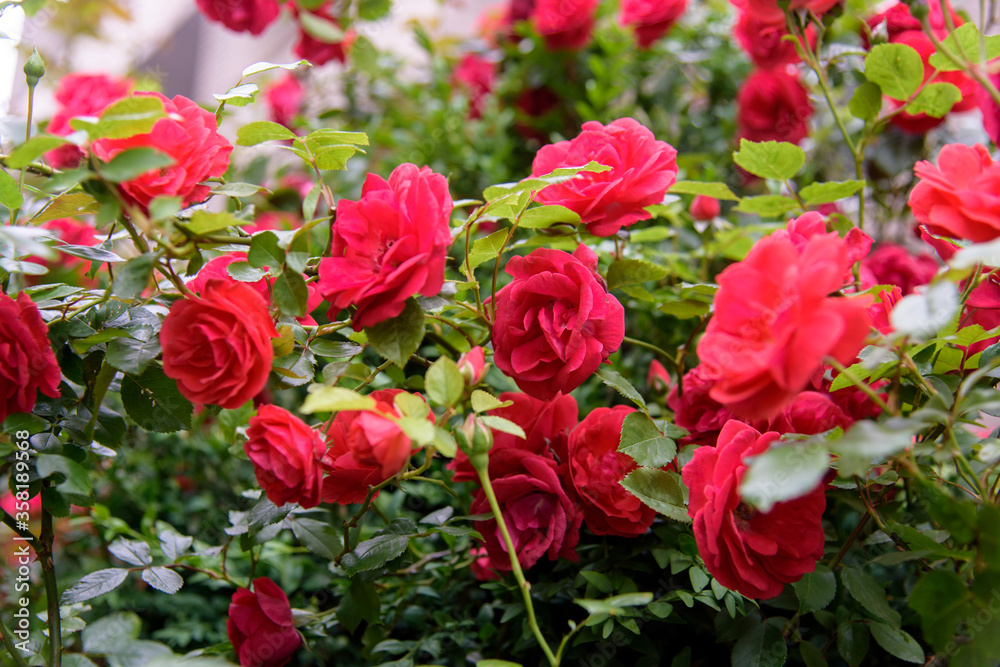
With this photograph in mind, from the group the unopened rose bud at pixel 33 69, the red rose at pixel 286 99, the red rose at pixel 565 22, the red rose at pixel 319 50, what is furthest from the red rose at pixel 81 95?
the red rose at pixel 565 22

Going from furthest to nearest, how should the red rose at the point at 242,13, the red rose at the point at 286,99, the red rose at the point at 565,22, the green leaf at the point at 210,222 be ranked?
the red rose at the point at 286,99
the red rose at the point at 565,22
the red rose at the point at 242,13
the green leaf at the point at 210,222

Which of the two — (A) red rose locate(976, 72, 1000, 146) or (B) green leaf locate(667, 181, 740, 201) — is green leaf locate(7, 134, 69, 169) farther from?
(A) red rose locate(976, 72, 1000, 146)

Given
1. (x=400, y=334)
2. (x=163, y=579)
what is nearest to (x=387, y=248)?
(x=400, y=334)

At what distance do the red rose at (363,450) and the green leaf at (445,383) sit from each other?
1.0 inches

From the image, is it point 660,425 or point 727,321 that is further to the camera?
point 660,425

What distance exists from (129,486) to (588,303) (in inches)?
35.6

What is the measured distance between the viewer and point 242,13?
96 centimetres

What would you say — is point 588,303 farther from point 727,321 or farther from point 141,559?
point 141,559

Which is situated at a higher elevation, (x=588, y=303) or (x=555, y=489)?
(x=588, y=303)

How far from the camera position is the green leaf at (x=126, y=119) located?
35cm

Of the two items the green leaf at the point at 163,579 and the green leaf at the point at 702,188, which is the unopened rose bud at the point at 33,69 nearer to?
the green leaf at the point at 163,579

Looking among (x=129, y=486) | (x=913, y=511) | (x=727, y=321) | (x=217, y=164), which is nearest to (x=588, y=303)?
(x=727, y=321)

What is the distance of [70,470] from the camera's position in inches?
17.3

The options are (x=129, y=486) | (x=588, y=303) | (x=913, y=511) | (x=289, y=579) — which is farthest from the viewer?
(x=129, y=486)
